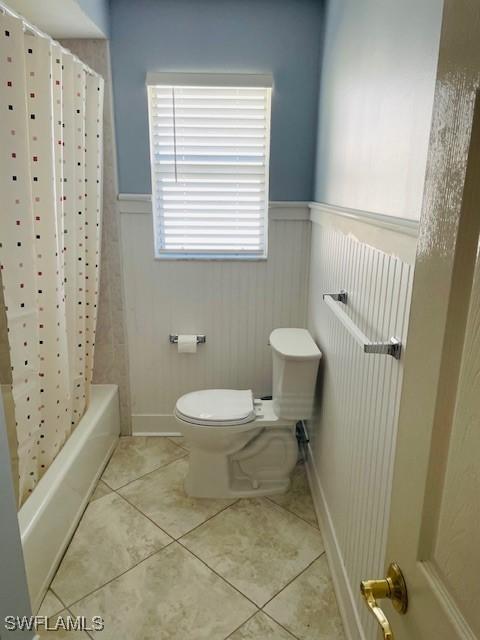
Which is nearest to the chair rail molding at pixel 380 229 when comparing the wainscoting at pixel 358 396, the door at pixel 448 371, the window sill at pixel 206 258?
the wainscoting at pixel 358 396

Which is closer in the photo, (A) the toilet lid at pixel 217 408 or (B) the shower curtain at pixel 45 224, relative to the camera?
(B) the shower curtain at pixel 45 224

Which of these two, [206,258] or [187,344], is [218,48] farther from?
[187,344]

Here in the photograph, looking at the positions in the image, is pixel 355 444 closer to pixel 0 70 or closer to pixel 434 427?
pixel 434 427

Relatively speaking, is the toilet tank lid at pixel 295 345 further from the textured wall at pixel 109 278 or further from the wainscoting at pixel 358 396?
the textured wall at pixel 109 278

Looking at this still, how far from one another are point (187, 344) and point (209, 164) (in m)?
1.01

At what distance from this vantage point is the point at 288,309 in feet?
8.64

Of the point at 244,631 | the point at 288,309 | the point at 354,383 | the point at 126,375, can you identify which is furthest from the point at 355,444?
the point at 126,375

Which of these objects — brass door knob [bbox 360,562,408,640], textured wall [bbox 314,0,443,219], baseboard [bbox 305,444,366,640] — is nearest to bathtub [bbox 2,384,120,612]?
baseboard [bbox 305,444,366,640]

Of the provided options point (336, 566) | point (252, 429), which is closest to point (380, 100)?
point (252, 429)

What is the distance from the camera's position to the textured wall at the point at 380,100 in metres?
1.03

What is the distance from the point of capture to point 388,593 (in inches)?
26.2

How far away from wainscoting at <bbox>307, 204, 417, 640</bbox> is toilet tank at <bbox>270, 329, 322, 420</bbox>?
0.06m

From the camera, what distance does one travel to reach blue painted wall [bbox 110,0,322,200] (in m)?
2.20

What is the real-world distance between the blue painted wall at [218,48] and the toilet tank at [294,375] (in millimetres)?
1106
